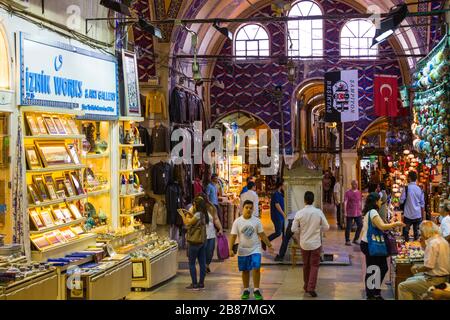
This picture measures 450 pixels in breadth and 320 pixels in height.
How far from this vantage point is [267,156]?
25266 millimetres

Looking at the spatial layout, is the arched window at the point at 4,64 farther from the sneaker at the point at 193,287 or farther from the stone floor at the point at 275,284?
the sneaker at the point at 193,287

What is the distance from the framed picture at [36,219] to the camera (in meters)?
8.09

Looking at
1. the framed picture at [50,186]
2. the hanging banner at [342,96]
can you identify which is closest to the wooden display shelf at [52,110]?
the framed picture at [50,186]

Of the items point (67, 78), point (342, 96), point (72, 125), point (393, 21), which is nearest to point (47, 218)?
point (72, 125)

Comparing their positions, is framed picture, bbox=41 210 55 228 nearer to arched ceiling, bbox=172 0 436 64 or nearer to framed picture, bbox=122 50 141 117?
framed picture, bbox=122 50 141 117

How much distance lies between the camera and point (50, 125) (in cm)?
852

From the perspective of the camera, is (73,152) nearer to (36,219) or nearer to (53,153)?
(53,153)

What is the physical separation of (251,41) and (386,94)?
17.5 feet

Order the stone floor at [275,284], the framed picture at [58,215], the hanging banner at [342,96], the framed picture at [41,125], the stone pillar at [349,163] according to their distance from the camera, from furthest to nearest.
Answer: the stone pillar at [349,163] → the hanging banner at [342,96] → the stone floor at [275,284] → the framed picture at [58,215] → the framed picture at [41,125]

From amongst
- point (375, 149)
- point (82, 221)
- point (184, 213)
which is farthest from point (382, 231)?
point (375, 149)

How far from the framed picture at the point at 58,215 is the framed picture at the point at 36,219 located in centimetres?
39

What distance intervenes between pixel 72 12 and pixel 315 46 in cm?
1322

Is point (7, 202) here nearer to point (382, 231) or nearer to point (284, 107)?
point (382, 231)

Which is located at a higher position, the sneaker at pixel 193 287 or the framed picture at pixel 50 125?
the framed picture at pixel 50 125
